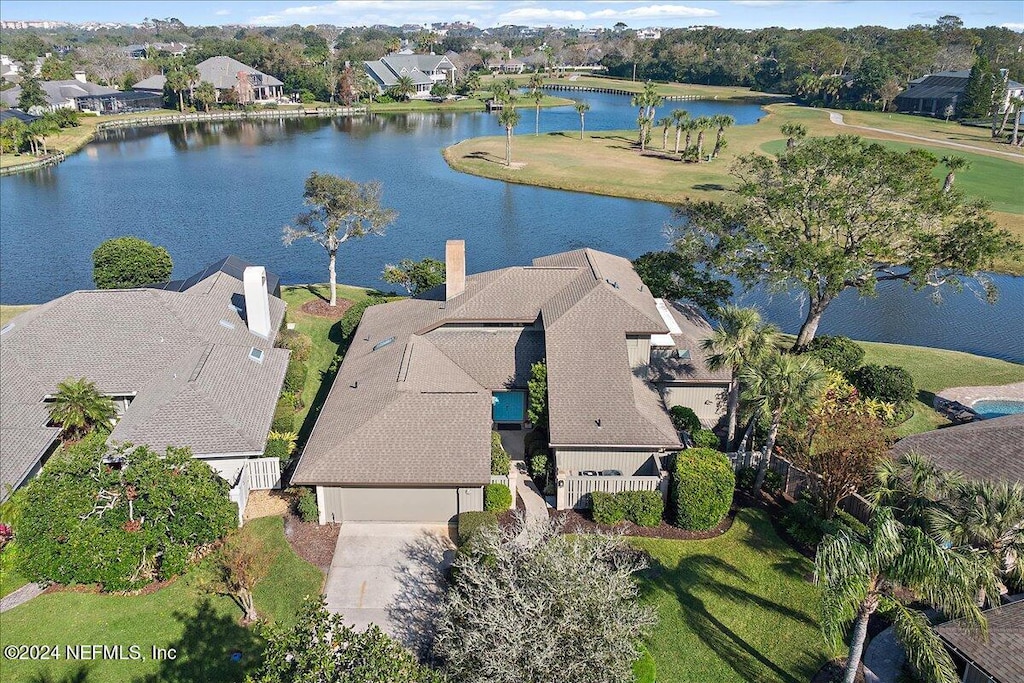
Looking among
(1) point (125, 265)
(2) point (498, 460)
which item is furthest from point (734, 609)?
(1) point (125, 265)

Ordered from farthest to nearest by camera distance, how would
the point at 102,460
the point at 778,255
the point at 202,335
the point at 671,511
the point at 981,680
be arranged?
1. the point at 778,255
2. the point at 202,335
3. the point at 671,511
4. the point at 102,460
5. the point at 981,680

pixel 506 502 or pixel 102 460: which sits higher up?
pixel 102 460

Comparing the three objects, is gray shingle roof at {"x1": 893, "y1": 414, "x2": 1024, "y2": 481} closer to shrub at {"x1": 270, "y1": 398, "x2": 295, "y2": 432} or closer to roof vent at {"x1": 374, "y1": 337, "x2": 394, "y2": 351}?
roof vent at {"x1": 374, "y1": 337, "x2": 394, "y2": 351}

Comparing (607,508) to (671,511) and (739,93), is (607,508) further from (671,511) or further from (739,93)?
(739,93)

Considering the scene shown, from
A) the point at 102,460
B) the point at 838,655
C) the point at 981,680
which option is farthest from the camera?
the point at 102,460

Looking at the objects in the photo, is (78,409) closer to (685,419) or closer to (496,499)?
(496,499)

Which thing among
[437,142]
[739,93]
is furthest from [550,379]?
[739,93]
